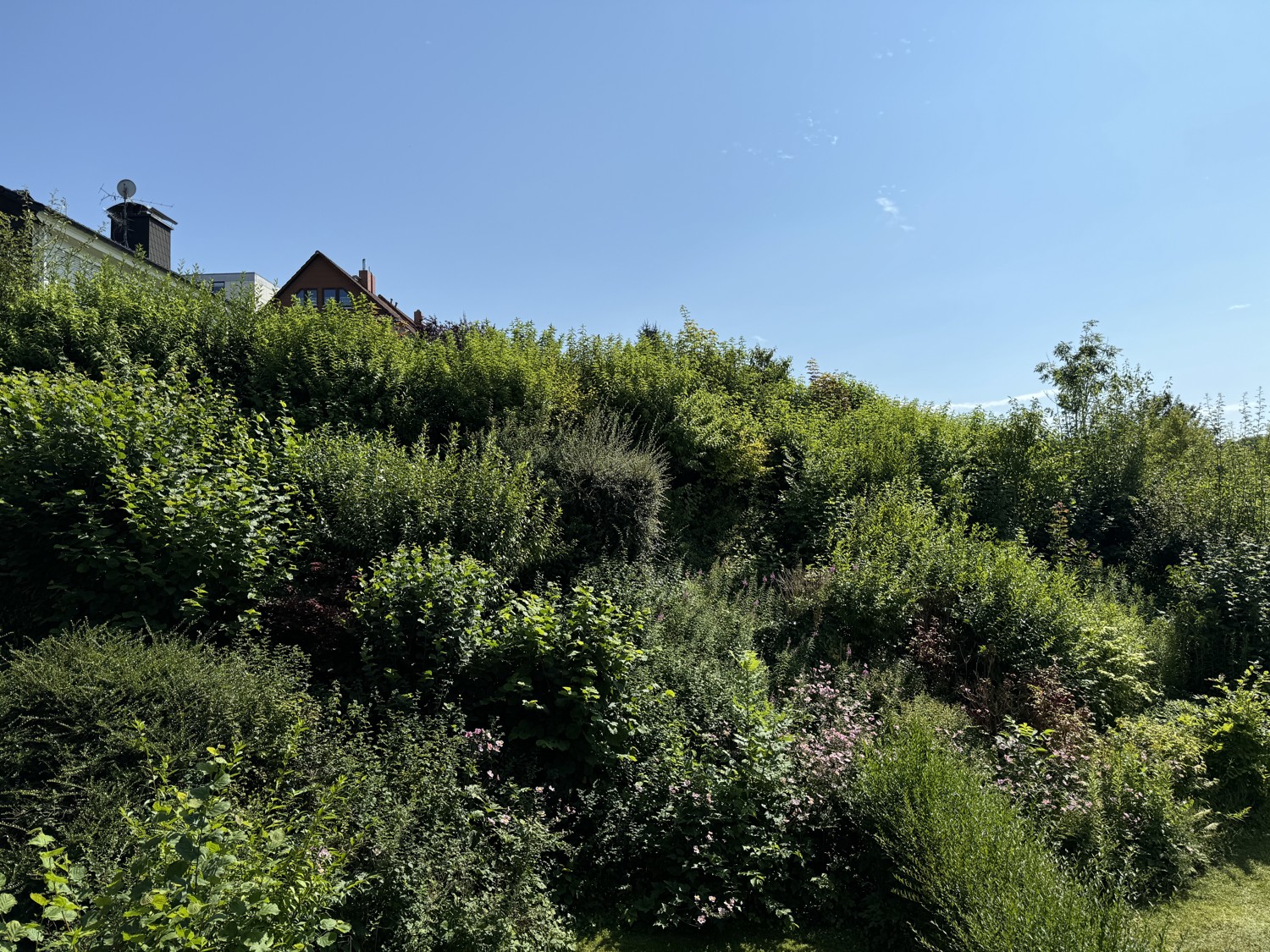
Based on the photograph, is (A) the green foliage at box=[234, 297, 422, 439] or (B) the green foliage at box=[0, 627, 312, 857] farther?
(A) the green foliage at box=[234, 297, 422, 439]

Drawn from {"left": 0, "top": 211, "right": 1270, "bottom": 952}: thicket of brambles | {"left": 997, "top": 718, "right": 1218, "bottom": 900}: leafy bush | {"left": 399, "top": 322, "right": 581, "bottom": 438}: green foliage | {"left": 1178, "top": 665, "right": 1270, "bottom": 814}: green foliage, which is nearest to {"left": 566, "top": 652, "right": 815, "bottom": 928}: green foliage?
{"left": 0, "top": 211, "right": 1270, "bottom": 952}: thicket of brambles

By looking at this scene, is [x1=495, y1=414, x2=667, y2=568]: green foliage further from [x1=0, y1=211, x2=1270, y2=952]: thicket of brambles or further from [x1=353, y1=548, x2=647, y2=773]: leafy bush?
[x1=353, y1=548, x2=647, y2=773]: leafy bush

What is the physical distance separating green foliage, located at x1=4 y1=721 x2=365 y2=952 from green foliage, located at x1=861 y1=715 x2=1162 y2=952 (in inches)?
106

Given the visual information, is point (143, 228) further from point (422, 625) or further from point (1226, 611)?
point (1226, 611)

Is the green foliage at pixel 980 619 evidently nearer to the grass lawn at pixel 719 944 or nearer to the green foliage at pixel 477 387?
the grass lawn at pixel 719 944

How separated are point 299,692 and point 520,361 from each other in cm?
583

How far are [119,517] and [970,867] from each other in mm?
6044

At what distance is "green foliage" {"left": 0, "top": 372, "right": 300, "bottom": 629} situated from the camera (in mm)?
4809

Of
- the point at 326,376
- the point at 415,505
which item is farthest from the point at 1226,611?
the point at 326,376

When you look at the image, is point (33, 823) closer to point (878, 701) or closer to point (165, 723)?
point (165, 723)

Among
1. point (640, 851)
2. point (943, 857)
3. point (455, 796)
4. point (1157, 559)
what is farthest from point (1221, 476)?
point (455, 796)

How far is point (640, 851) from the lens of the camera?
14.0 ft

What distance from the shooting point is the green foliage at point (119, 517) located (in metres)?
4.81

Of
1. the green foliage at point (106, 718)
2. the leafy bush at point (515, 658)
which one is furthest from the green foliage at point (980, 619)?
the green foliage at point (106, 718)
